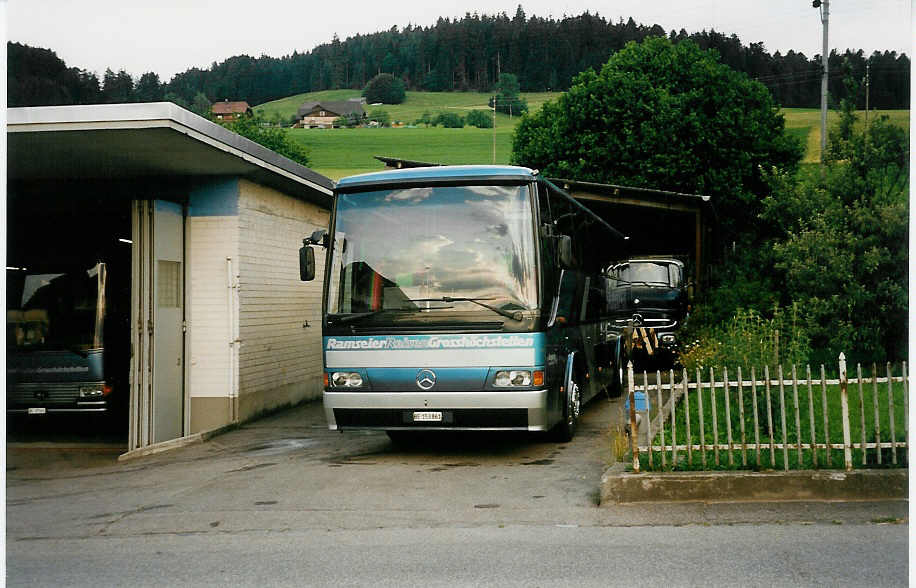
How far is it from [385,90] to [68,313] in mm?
18583

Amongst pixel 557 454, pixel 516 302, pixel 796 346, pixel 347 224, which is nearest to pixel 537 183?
pixel 516 302

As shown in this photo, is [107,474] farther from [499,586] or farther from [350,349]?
[499,586]

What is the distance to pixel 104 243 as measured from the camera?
14.7 m

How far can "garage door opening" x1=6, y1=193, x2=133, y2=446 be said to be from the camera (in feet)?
45.3

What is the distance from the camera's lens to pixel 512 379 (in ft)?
32.6

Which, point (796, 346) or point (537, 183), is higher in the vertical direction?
point (537, 183)

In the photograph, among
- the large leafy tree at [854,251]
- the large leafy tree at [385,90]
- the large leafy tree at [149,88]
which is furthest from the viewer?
the large leafy tree at [385,90]

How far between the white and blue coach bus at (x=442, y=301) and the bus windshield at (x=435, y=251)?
11 millimetres

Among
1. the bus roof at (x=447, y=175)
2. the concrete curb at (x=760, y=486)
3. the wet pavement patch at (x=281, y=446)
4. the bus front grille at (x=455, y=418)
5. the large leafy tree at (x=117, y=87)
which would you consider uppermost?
the large leafy tree at (x=117, y=87)

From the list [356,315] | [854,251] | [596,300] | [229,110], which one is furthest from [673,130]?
[356,315]

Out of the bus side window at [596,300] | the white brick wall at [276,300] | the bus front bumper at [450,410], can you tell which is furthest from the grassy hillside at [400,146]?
the bus front bumper at [450,410]

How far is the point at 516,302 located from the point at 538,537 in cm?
335

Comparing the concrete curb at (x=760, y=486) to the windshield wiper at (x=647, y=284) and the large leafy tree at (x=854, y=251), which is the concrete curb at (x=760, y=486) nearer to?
the large leafy tree at (x=854, y=251)

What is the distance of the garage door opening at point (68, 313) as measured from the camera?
13.8m
